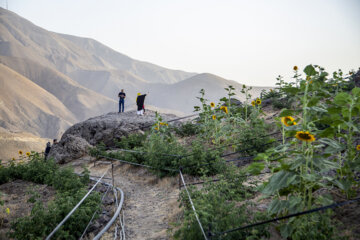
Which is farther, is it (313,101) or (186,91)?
(186,91)

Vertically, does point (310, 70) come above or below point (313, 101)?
above

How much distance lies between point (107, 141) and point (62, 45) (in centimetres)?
16998

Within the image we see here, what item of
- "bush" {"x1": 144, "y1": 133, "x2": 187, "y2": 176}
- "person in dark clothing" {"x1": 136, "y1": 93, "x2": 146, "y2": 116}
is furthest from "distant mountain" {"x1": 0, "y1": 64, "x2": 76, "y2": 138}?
"bush" {"x1": 144, "y1": 133, "x2": 187, "y2": 176}

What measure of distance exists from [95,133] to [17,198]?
6596 mm

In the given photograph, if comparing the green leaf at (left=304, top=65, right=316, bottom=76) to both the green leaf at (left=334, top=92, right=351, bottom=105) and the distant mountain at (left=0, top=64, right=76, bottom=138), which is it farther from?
the distant mountain at (left=0, top=64, right=76, bottom=138)

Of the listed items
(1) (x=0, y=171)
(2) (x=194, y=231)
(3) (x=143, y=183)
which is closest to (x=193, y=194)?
(2) (x=194, y=231)

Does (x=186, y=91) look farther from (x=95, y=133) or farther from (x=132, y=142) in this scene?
(x=132, y=142)

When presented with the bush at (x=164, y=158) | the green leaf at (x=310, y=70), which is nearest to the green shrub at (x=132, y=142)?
the bush at (x=164, y=158)

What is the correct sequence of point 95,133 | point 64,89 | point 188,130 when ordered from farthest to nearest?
point 64,89, point 95,133, point 188,130

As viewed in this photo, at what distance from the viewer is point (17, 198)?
19.0ft

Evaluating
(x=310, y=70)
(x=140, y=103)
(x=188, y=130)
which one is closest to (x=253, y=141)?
(x=310, y=70)

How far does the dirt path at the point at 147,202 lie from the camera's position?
3656 millimetres

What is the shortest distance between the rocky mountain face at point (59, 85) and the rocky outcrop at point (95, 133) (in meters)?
56.7

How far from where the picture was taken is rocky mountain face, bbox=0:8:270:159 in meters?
70.7
